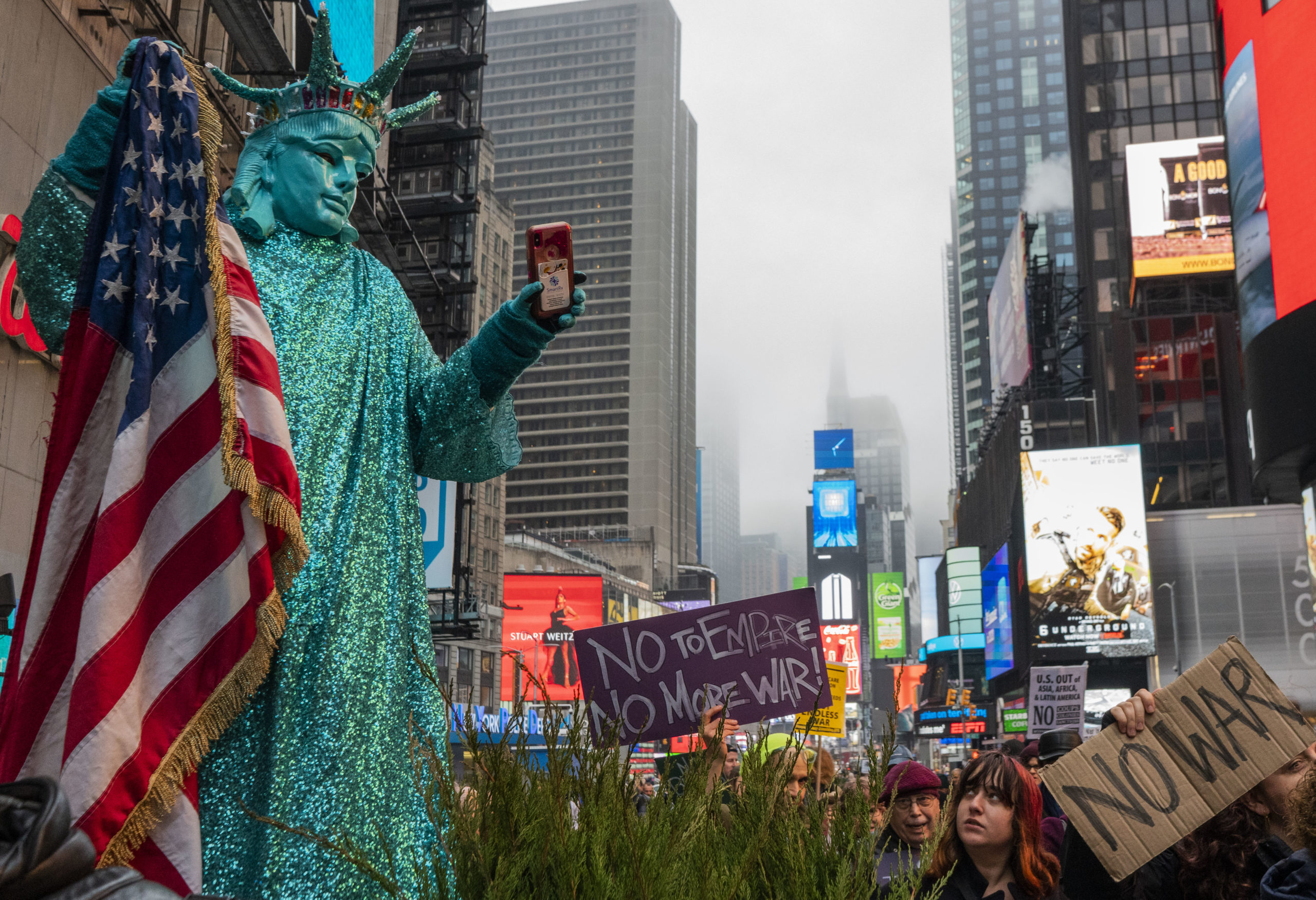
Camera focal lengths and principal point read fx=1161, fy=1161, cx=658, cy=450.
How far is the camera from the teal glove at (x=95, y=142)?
8.43ft

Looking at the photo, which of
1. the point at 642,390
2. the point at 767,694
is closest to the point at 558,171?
the point at 642,390

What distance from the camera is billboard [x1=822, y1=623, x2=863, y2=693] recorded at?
311ft

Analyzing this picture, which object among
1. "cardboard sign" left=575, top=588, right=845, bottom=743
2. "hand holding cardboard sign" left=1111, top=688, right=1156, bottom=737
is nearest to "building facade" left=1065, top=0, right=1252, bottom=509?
"cardboard sign" left=575, top=588, right=845, bottom=743

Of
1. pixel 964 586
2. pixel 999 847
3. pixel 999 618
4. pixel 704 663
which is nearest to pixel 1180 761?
pixel 999 847

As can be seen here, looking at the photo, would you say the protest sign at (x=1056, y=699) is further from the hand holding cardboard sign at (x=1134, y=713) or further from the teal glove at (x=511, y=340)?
the teal glove at (x=511, y=340)

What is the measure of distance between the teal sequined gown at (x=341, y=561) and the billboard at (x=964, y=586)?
2578 inches

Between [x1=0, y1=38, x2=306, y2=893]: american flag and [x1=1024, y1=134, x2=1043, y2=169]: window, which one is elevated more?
[x1=1024, y1=134, x2=1043, y2=169]: window

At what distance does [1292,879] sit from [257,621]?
8.34 ft

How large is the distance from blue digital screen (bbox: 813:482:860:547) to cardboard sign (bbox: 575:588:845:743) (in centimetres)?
13033

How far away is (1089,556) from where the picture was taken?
4356cm

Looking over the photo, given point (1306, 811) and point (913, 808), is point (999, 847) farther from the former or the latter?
point (1306, 811)

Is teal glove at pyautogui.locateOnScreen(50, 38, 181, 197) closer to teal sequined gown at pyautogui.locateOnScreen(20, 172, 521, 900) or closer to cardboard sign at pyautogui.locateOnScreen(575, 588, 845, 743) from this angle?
teal sequined gown at pyautogui.locateOnScreen(20, 172, 521, 900)

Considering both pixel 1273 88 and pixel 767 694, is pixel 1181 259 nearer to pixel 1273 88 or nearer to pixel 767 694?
pixel 1273 88

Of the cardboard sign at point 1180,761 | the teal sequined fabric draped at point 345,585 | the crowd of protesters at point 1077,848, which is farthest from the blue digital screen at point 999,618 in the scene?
the teal sequined fabric draped at point 345,585
